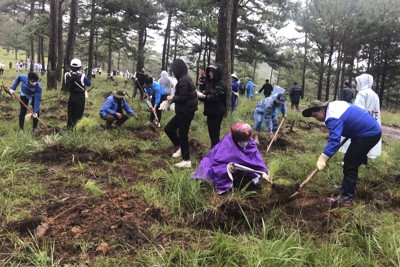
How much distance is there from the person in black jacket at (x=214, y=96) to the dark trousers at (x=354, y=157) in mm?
2203

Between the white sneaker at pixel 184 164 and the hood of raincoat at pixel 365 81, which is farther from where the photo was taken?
the hood of raincoat at pixel 365 81

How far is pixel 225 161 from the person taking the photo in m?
4.01

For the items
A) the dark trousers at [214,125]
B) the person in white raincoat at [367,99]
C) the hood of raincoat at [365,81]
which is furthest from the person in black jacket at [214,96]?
the hood of raincoat at [365,81]

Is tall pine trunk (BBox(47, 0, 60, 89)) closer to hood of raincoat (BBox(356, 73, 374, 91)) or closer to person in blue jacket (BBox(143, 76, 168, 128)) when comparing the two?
person in blue jacket (BBox(143, 76, 168, 128))

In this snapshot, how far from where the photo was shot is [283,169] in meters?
5.18

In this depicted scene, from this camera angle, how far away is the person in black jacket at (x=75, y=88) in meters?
6.52

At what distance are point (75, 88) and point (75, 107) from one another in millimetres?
421

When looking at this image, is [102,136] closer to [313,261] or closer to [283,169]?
[283,169]

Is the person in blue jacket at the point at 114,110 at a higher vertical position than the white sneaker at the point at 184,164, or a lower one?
higher

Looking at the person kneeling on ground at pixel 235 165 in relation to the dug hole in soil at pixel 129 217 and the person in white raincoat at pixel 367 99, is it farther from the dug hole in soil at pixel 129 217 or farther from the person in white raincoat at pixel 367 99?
the person in white raincoat at pixel 367 99

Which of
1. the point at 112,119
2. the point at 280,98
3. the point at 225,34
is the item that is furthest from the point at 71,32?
the point at 280,98

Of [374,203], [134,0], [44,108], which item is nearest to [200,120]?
[44,108]

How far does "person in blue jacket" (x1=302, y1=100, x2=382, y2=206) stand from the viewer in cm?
385

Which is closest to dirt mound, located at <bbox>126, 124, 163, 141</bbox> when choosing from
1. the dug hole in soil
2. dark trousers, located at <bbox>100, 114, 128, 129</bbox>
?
dark trousers, located at <bbox>100, 114, 128, 129</bbox>
